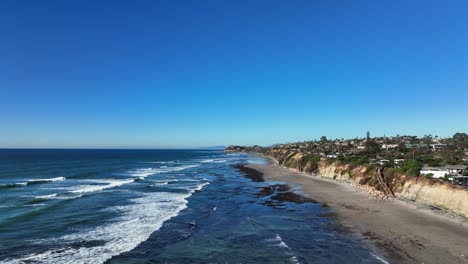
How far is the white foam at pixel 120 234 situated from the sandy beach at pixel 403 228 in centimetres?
1515

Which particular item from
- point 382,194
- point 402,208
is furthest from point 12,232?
point 382,194

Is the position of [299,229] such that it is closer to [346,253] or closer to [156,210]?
[346,253]

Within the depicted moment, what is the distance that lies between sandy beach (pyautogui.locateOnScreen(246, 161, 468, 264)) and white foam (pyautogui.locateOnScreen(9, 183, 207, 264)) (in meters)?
15.1

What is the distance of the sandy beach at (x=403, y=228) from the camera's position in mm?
20625

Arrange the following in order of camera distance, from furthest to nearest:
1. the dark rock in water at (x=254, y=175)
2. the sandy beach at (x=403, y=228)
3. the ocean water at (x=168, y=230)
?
the dark rock in water at (x=254, y=175)
the sandy beach at (x=403, y=228)
the ocean water at (x=168, y=230)

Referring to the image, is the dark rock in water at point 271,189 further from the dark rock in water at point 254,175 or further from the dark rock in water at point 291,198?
the dark rock in water at point 254,175

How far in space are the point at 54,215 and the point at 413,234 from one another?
94.9ft

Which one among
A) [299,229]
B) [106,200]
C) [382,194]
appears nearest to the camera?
[299,229]

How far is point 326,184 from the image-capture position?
55.4 m

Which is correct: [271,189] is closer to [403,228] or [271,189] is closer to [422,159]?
[403,228]

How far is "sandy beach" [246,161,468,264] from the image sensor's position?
20.6 m

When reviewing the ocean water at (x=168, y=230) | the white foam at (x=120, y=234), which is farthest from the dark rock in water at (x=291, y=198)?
the white foam at (x=120, y=234)

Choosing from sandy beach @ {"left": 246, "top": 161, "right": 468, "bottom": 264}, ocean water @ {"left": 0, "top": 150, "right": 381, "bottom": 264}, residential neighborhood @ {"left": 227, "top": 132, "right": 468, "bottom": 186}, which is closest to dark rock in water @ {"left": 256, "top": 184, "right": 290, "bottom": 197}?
ocean water @ {"left": 0, "top": 150, "right": 381, "bottom": 264}

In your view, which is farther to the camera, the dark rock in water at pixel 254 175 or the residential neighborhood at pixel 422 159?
the dark rock in water at pixel 254 175
